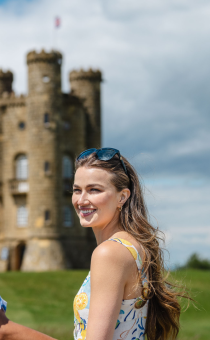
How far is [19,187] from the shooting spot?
37594 mm

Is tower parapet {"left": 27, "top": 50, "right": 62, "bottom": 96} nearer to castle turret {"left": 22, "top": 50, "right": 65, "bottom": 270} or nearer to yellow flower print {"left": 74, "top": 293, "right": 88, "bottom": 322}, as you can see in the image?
castle turret {"left": 22, "top": 50, "right": 65, "bottom": 270}

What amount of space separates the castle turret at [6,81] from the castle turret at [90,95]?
5780 millimetres

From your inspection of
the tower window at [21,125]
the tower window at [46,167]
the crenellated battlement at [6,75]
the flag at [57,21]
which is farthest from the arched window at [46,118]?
the flag at [57,21]

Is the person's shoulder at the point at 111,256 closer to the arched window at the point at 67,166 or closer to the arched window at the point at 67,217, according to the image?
the arched window at the point at 67,217

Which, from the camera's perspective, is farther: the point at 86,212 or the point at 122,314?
the point at 86,212

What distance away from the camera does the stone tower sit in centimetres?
3606

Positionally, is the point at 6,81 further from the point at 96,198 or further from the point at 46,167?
the point at 96,198

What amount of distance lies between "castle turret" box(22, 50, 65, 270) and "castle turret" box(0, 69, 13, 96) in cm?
534

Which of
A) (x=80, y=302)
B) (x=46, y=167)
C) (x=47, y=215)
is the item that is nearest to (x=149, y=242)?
(x=80, y=302)

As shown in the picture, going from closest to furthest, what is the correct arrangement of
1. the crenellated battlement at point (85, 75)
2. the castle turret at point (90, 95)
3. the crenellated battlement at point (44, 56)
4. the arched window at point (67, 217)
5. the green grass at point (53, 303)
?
1. the green grass at point (53, 303)
2. the crenellated battlement at point (44, 56)
3. the arched window at point (67, 217)
4. the castle turret at point (90, 95)
5. the crenellated battlement at point (85, 75)

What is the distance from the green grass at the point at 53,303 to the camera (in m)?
16.3

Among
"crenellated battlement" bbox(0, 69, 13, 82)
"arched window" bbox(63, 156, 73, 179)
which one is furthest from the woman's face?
"crenellated battlement" bbox(0, 69, 13, 82)

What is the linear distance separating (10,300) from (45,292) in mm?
2504

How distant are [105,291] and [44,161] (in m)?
34.4
